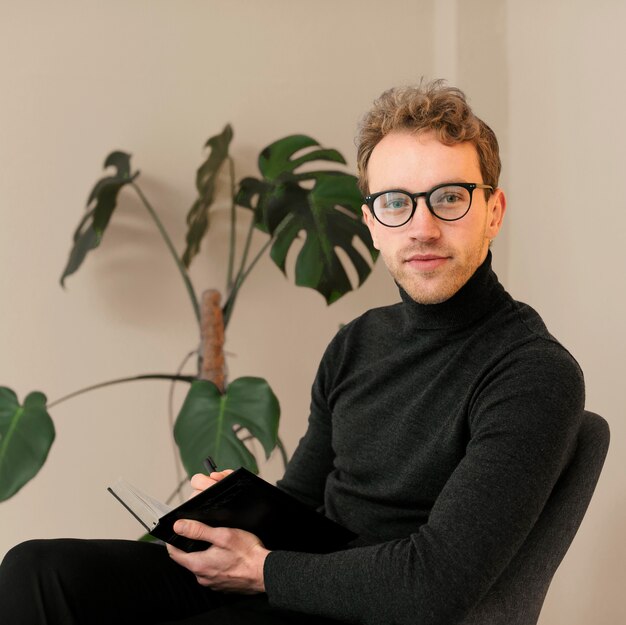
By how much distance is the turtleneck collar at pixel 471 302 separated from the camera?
50.7 inches

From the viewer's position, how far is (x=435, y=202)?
1.26m

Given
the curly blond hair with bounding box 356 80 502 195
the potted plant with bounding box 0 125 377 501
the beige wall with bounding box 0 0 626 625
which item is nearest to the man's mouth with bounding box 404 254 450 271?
the curly blond hair with bounding box 356 80 502 195

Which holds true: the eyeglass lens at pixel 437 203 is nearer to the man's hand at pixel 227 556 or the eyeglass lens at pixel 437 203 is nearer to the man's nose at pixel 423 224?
the man's nose at pixel 423 224

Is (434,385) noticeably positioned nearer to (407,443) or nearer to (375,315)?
(407,443)

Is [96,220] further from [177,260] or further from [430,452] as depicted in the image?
[430,452]

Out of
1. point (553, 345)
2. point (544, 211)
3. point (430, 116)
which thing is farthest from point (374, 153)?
point (544, 211)

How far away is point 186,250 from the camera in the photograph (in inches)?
90.2

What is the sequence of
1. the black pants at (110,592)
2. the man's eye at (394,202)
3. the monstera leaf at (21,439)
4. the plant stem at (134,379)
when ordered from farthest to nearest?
the plant stem at (134,379), the monstera leaf at (21,439), the man's eye at (394,202), the black pants at (110,592)

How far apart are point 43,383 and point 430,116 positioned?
1478 millimetres

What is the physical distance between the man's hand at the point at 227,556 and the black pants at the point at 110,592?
0.14ft

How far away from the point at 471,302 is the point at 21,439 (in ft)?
3.48

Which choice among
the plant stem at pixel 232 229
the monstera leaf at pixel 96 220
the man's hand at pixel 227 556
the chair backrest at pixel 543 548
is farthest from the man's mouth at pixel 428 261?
the plant stem at pixel 232 229

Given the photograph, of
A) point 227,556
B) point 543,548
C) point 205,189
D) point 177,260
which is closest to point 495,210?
point 543,548

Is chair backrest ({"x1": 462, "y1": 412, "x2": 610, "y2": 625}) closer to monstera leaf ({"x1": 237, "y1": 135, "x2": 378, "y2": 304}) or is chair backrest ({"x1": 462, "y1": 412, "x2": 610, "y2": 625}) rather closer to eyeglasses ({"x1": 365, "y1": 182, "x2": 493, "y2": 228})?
eyeglasses ({"x1": 365, "y1": 182, "x2": 493, "y2": 228})
